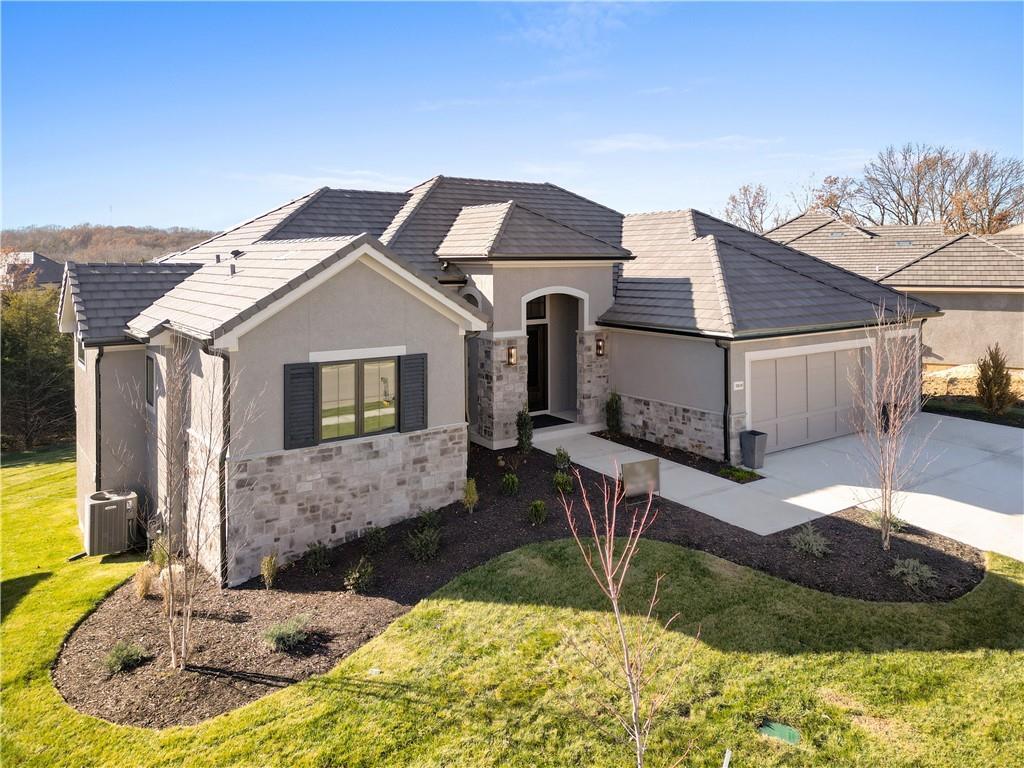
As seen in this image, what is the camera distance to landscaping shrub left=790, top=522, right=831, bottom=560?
9.83 meters

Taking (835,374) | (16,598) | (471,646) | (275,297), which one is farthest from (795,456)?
(16,598)

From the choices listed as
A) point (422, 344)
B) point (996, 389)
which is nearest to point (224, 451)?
point (422, 344)

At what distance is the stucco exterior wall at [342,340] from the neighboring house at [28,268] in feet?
110

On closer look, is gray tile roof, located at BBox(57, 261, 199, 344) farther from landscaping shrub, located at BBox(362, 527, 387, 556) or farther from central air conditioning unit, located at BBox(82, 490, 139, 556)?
landscaping shrub, located at BBox(362, 527, 387, 556)

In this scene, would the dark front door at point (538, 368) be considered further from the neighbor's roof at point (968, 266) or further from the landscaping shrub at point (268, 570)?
the neighbor's roof at point (968, 266)

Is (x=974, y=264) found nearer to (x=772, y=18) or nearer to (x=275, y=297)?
(x=772, y=18)

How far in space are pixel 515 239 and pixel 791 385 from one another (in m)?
7.10

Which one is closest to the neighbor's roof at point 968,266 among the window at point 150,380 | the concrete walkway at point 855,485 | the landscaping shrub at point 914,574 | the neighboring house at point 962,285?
the neighboring house at point 962,285

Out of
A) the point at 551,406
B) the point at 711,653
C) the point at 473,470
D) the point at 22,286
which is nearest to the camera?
the point at 711,653

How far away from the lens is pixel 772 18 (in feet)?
53.8

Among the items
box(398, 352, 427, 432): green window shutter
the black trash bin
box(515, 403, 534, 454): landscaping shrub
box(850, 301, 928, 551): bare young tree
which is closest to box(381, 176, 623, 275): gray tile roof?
box(515, 403, 534, 454): landscaping shrub

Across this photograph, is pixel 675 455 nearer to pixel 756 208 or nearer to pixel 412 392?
pixel 412 392

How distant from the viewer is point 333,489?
33.9ft

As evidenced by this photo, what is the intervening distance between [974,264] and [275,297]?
2678 cm
